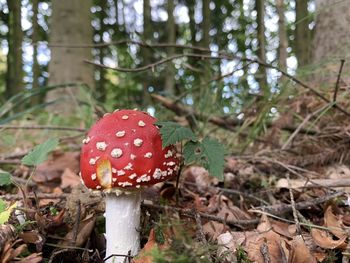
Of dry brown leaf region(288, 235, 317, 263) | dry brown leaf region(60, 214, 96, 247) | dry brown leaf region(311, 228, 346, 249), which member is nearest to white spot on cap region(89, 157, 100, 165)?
dry brown leaf region(60, 214, 96, 247)

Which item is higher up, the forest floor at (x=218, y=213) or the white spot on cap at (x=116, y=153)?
the white spot on cap at (x=116, y=153)

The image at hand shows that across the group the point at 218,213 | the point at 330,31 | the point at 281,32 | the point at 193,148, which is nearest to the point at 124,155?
the point at 193,148

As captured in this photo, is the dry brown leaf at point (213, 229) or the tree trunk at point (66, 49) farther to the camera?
the tree trunk at point (66, 49)

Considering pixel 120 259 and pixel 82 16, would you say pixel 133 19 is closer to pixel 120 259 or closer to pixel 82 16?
pixel 82 16

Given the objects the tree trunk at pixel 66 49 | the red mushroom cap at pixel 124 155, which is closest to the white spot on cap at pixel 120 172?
the red mushroom cap at pixel 124 155

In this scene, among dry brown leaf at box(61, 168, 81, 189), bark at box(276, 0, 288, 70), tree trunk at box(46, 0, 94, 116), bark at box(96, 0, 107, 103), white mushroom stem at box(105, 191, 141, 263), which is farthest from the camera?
bark at box(96, 0, 107, 103)

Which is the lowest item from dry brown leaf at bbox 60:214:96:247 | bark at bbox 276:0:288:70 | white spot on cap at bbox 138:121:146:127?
dry brown leaf at bbox 60:214:96:247

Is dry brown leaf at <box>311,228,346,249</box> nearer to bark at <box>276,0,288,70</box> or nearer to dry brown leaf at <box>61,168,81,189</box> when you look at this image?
dry brown leaf at <box>61,168,81,189</box>

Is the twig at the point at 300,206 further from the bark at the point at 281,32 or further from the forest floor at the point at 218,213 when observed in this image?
the bark at the point at 281,32
